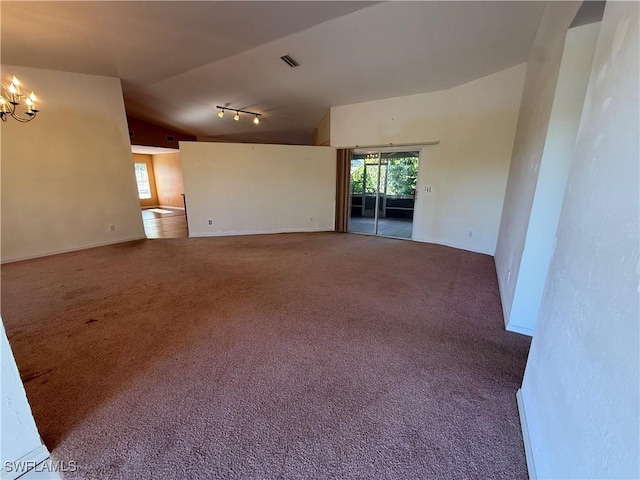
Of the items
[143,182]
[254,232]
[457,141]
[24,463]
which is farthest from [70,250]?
[143,182]

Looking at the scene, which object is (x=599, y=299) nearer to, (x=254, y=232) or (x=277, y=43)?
(x=277, y=43)

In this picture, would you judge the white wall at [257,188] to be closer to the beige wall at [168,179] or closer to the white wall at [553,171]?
the white wall at [553,171]

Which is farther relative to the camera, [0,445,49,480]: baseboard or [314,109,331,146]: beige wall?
[314,109,331,146]: beige wall

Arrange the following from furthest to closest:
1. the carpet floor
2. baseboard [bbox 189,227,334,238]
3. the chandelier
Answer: baseboard [bbox 189,227,334,238] → the chandelier → the carpet floor

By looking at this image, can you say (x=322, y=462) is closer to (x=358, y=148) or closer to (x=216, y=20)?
(x=216, y=20)

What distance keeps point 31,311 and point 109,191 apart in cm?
319

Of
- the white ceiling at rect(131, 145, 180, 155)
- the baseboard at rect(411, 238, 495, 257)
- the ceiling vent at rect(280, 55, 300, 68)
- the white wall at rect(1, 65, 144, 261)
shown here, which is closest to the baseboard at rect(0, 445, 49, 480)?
the ceiling vent at rect(280, 55, 300, 68)

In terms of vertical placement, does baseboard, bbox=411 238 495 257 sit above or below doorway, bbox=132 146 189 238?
below

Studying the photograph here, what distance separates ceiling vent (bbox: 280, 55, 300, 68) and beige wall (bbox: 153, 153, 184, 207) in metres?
8.48

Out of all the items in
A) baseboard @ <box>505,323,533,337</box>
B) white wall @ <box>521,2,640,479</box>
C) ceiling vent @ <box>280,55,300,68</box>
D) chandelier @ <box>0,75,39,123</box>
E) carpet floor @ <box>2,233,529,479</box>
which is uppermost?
ceiling vent @ <box>280,55,300,68</box>

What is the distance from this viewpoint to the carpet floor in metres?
1.31

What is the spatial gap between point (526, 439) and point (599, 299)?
933 millimetres

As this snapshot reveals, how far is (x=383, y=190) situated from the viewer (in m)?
6.12

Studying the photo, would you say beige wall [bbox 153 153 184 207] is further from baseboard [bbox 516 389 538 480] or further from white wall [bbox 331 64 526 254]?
baseboard [bbox 516 389 538 480]
